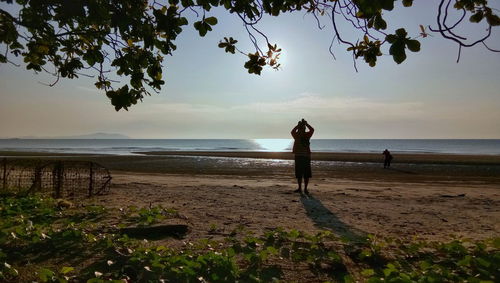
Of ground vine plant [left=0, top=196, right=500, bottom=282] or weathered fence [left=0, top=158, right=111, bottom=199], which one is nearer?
ground vine plant [left=0, top=196, right=500, bottom=282]

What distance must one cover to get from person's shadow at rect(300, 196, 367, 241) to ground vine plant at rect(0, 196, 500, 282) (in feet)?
1.50

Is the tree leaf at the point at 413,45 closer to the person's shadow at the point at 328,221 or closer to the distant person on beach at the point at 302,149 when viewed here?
the person's shadow at the point at 328,221

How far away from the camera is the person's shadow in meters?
6.20

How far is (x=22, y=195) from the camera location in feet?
30.1

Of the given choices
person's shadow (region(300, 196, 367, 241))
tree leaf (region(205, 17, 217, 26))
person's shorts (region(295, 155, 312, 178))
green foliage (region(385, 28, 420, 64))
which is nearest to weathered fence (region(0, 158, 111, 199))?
person's shorts (region(295, 155, 312, 178))

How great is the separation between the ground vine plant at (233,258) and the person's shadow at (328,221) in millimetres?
458

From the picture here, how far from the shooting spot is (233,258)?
4633 millimetres

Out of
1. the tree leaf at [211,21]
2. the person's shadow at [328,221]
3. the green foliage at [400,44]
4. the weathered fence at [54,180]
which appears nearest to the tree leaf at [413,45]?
the green foliage at [400,44]

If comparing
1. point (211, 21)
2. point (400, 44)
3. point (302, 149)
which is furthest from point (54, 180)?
point (400, 44)

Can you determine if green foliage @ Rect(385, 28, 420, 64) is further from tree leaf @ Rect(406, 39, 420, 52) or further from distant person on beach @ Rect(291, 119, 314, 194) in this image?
distant person on beach @ Rect(291, 119, 314, 194)

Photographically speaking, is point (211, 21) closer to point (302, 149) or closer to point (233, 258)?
point (233, 258)

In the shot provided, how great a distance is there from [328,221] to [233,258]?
3296 mm

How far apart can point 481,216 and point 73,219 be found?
886 cm

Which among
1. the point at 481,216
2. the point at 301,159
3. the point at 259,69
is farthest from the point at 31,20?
the point at 481,216
